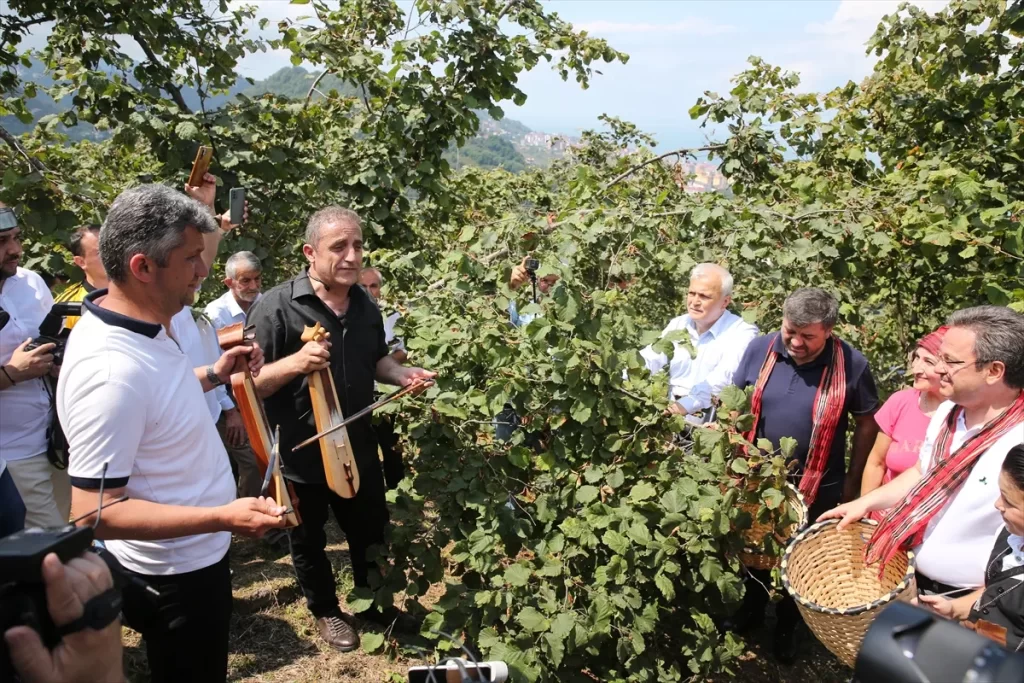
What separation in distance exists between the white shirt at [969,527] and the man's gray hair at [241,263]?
12.4 feet

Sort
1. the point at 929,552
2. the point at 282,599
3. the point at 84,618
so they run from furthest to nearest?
the point at 282,599
the point at 929,552
the point at 84,618

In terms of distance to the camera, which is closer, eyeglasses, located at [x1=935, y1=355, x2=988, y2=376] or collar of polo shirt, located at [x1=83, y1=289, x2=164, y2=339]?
collar of polo shirt, located at [x1=83, y1=289, x2=164, y2=339]

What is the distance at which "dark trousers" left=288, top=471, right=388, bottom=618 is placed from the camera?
290 cm

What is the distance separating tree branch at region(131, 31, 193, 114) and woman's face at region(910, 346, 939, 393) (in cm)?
414

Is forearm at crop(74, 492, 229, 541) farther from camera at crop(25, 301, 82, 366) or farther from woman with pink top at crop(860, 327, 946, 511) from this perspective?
woman with pink top at crop(860, 327, 946, 511)

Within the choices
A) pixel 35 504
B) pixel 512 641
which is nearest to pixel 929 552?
pixel 512 641

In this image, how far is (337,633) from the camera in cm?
303

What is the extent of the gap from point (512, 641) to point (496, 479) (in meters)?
0.57

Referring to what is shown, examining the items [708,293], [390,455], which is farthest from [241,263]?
[708,293]

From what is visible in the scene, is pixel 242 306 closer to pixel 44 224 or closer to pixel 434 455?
pixel 44 224

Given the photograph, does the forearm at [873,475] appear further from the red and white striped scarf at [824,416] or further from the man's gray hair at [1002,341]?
the man's gray hair at [1002,341]

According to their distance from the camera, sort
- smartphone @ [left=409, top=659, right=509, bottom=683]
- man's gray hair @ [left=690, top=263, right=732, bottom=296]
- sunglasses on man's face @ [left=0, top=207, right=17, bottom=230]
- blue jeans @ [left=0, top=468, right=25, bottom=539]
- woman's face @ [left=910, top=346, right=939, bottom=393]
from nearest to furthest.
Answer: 1. smartphone @ [left=409, top=659, right=509, bottom=683]
2. blue jeans @ [left=0, top=468, right=25, bottom=539]
3. woman's face @ [left=910, top=346, right=939, bottom=393]
4. sunglasses on man's face @ [left=0, top=207, right=17, bottom=230]
5. man's gray hair @ [left=690, top=263, right=732, bottom=296]

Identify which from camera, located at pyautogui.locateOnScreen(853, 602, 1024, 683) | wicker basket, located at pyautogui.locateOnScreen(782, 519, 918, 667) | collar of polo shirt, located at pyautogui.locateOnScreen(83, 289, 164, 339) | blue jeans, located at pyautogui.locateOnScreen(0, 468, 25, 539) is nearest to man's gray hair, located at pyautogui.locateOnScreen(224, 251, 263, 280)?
blue jeans, located at pyautogui.locateOnScreen(0, 468, 25, 539)

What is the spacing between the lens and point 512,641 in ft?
7.61
